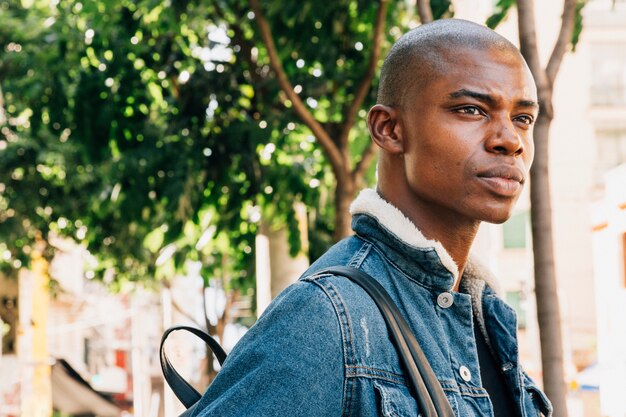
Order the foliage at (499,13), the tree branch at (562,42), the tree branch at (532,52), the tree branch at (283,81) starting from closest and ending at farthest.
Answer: the tree branch at (532,52)
the tree branch at (562,42)
the foliage at (499,13)
the tree branch at (283,81)

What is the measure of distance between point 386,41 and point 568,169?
29114 mm

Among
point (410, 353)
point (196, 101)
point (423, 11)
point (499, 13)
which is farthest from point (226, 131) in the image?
point (410, 353)

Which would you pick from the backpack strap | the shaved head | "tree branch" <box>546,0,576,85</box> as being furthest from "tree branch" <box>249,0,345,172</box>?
the shaved head

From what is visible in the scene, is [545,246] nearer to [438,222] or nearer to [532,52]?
[532,52]

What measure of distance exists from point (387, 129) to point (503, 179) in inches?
9.4

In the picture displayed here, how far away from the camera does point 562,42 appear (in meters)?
4.60

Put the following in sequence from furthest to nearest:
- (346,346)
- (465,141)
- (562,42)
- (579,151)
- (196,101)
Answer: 1. (579,151)
2. (196,101)
3. (562,42)
4. (465,141)
5. (346,346)

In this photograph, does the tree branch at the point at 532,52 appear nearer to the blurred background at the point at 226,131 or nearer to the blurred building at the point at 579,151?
the blurred background at the point at 226,131

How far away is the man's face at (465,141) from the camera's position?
1896 millimetres

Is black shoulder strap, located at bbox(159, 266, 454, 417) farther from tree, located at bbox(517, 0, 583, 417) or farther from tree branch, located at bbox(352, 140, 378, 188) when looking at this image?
tree branch, located at bbox(352, 140, 378, 188)

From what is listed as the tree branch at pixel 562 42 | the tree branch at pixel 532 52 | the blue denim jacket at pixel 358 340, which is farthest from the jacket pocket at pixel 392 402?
the tree branch at pixel 562 42

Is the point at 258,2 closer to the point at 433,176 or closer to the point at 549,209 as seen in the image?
the point at 549,209

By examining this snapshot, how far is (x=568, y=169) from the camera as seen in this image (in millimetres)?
36719

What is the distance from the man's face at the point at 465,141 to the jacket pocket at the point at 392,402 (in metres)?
0.37
